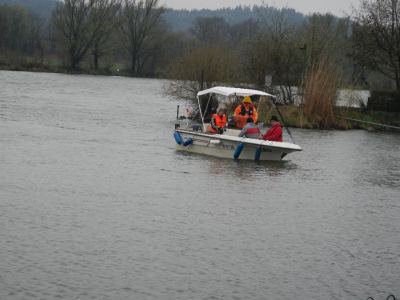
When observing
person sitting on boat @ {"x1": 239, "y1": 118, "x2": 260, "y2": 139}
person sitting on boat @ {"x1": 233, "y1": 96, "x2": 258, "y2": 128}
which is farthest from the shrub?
person sitting on boat @ {"x1": 239, "y1": 118, "x2": 260, "y2": 139}

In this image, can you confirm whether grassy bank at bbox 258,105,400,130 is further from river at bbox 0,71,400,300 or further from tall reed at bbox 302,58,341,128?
river at bbox 0,71,400,300

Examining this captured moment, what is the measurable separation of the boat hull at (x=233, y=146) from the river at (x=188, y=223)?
1.19 feet

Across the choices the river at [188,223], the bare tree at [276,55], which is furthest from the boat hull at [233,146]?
the bare tree at [276,55]

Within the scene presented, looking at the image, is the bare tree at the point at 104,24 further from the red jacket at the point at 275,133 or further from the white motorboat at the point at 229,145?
the red jacket at the point at 275,133

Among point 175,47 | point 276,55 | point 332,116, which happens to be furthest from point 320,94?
point 175,47

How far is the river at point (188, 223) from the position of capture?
32.9 feet

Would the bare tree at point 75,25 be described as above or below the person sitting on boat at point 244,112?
above

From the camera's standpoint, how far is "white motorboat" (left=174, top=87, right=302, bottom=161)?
21.8 metres

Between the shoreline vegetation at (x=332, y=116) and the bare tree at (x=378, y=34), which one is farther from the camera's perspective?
the bare tree at (x=378, y=34)

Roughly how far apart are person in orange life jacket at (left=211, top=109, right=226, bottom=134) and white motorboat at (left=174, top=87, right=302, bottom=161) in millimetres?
199

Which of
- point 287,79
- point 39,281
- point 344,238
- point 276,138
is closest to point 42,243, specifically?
point 39,281

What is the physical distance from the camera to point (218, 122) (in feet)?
75.4

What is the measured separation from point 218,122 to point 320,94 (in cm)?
1472

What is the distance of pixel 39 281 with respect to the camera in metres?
9.67
